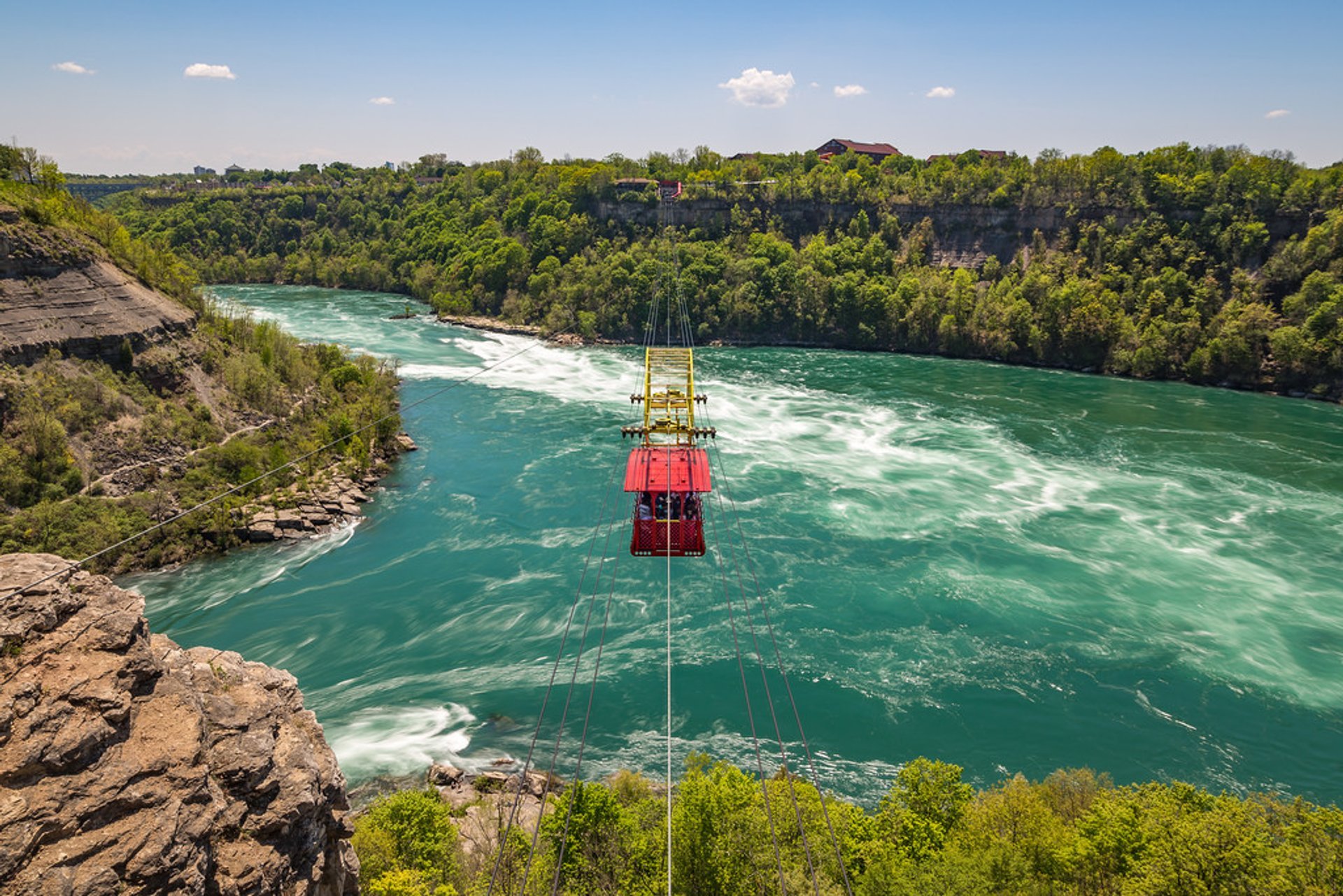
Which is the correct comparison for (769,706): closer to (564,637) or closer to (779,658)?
(779,658)

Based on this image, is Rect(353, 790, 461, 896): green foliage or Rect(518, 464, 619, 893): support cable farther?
Rect(518, 464, 619, 893): support cable

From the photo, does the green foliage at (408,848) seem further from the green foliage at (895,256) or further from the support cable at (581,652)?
the green foliage at (895,256)

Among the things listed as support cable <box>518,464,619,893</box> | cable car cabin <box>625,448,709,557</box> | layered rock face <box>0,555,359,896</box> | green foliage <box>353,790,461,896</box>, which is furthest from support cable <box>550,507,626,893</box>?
layered rock face <box>0,555,359,896</box>

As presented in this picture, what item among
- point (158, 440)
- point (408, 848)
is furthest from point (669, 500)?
point (158, 440)

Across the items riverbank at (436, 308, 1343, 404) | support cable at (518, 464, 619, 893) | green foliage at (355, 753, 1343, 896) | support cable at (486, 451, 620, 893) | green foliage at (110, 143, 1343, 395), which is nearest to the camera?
green foliage at (355, 753, 1343, 896)

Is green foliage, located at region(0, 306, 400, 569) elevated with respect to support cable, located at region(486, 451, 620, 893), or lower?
elevated

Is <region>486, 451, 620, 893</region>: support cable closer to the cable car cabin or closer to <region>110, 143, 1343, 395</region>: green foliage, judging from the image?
the cable car cabin

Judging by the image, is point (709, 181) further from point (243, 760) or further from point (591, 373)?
point (243, 760)
